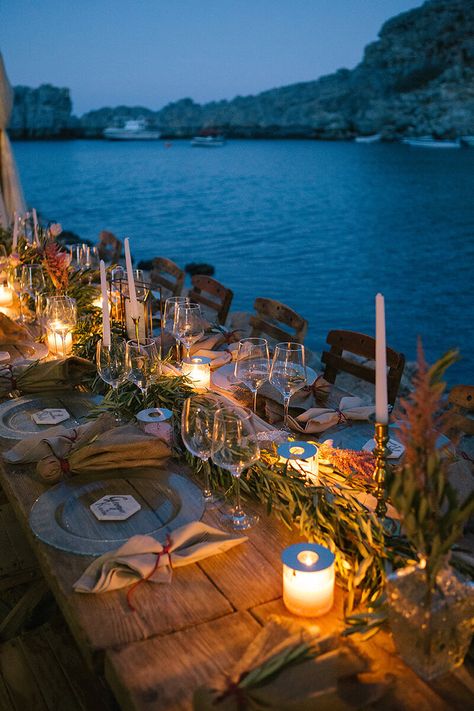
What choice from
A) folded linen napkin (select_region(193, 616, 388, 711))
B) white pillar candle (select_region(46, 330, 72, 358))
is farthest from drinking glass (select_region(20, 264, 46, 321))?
folded linen napkin (select_region(193, 616, 388, 711))

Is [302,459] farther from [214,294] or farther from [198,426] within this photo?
[214,294]

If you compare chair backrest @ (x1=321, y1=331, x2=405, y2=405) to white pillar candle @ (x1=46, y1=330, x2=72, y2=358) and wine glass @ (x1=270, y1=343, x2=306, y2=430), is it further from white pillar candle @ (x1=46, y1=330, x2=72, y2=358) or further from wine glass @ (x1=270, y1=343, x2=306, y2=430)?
white pillar candle @ (x1=46, y1=330, x2=72, y2=358)

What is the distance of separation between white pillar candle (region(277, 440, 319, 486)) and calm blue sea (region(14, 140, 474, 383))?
5.45 m

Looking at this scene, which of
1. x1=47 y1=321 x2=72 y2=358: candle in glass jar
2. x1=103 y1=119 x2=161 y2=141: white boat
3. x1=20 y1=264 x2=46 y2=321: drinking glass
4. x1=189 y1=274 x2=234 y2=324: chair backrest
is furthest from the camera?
x1=103 y1=119 x2=161 y2=141: white boat

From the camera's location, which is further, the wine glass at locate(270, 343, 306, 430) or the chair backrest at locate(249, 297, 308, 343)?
the chair backrest at locate(249, 297, 308, 343)

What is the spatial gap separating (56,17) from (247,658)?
239 ft

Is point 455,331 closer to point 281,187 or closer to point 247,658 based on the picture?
point 247,658

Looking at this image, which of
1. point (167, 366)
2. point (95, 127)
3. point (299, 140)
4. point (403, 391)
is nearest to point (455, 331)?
point (403, 391)

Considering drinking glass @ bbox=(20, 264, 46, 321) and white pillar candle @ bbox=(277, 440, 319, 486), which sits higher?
drinking glass @ bbox=(20, 264, 46, 321)

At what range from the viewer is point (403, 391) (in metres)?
5.50

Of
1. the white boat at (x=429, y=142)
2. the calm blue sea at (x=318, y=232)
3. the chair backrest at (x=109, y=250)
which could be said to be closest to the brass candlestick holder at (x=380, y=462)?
the chair backrest at (x=109, y=250)

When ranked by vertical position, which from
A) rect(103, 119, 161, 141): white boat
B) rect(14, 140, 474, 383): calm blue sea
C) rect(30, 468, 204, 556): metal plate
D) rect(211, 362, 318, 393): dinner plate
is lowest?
rect(14, 140, 474, 383): calm blue sea

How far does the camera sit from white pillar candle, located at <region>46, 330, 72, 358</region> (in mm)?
2604

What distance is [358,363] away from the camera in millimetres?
3035
